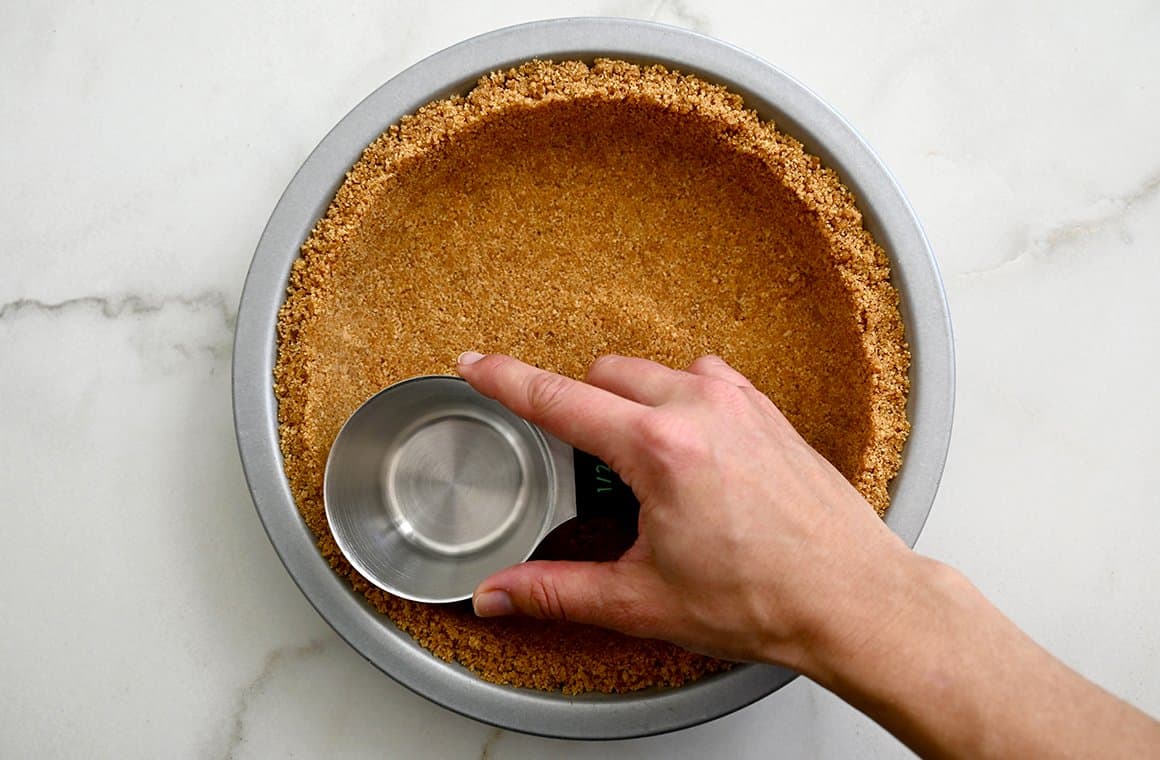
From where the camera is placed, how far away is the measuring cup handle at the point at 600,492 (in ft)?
2.89

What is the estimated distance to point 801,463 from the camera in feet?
2.51

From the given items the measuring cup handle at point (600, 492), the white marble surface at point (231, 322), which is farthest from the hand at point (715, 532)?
the white marble surface at point (231, 322)

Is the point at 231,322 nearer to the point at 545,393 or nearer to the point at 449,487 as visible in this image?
the point at 449,487

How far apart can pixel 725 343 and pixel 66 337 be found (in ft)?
2.45

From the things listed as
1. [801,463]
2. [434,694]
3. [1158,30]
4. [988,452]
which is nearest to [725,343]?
[801,463]

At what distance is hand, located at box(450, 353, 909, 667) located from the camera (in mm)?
717

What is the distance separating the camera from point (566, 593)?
780mm

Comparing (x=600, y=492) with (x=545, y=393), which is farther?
(x=600, y=492)

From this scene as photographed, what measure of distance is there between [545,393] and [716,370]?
0.17 meters

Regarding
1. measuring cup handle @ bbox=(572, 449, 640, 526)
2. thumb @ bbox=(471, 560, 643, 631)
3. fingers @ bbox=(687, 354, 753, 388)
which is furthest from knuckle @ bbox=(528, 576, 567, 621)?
Result: fingers @ bbox=(687, 354, 753, 388)

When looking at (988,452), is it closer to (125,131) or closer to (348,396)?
(348,396)

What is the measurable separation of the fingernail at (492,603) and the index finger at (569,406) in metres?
0.15

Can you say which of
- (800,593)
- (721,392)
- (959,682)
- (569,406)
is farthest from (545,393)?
(959,682)

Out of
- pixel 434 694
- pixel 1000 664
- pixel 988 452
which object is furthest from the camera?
pixel 988 452
